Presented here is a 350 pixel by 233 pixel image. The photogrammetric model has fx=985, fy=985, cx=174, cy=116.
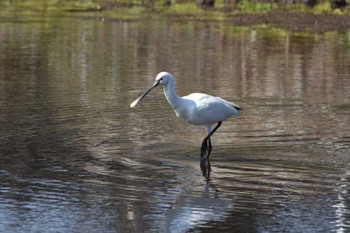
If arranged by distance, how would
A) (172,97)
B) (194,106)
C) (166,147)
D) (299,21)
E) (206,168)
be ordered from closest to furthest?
(206,168), (172,97), (194,106), (166,147), (299,21)

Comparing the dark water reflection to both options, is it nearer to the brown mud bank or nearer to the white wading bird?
the white wading bird

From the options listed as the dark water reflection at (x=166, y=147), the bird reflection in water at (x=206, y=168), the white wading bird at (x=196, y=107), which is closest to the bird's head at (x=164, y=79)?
the white wading bird at (x=196, y=107)

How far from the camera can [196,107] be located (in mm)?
13023

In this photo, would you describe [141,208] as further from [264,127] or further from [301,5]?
[301,5]

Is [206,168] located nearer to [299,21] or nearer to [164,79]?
[164,79]

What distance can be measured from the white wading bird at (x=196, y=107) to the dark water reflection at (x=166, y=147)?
0.49 metres

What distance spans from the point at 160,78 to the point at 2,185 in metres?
2.67

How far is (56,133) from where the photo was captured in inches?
584

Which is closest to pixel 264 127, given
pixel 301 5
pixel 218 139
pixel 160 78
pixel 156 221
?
pixel 218 139

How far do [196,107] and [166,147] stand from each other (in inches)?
Result: 43.6

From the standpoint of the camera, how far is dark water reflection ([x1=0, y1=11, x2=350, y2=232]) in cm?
1017

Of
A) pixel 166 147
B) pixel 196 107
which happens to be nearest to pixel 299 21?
pixel 166 147

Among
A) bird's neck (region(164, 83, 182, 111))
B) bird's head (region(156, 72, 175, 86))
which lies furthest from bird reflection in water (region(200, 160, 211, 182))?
bird's head (region(156, 72, 175, 86))

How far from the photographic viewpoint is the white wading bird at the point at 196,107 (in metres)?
12.9
